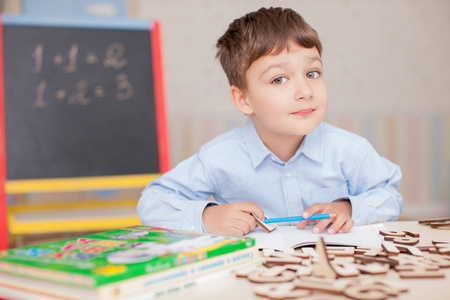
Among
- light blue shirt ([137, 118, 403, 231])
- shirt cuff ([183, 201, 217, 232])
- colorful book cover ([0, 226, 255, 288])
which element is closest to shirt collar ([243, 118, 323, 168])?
light blue shirt ([137, 118, 403, 231])

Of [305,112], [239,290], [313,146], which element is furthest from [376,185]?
[239,290]

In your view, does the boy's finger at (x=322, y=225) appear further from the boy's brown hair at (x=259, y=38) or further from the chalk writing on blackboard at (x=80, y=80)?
the chalk writing on blackboard at (x=80, y=80)

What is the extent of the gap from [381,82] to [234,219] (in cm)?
252

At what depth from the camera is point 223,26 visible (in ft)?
10.1

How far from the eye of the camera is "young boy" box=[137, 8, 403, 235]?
3.47 feet

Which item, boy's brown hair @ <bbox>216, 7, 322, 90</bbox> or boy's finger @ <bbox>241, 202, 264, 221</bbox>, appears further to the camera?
boy's brown hair @ <bbox>216, 7, 322, 90</bbox>

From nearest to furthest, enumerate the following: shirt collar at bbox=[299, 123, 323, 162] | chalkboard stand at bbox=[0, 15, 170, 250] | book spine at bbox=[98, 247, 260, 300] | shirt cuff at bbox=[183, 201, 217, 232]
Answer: book spine at bbox=[98, 247, 260, 300] → shirt cuff at bbox=[183, 201, 217, 232] → shirt collar at bbox=[299, 123, 323, 162] → chalkboard stand at bbox=[0, 15, 170, 250]

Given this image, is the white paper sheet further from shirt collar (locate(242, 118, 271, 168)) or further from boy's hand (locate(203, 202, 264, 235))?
shirt collar (locate(242, 118, 271, 168))

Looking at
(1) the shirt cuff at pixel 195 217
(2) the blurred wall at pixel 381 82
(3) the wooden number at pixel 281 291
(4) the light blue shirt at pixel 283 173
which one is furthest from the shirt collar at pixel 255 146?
(2) the blurred wall at pixel 381 82

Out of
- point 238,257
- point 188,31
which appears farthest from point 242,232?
point 188,31

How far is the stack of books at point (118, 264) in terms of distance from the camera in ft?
1.56

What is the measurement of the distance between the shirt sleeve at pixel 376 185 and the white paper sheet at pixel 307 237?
0.55 feet

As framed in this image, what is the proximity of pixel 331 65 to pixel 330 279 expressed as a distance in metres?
2.75

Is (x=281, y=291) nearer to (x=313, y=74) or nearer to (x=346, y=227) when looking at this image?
(x=346, y=227)
